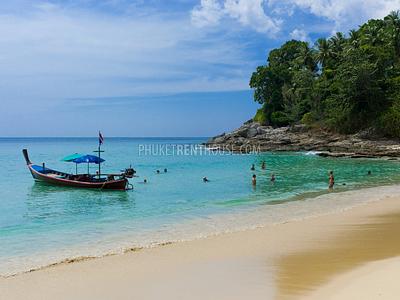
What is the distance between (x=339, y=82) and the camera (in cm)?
6612

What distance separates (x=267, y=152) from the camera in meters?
69.8

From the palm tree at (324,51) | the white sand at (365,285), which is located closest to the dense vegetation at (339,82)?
the palm tree at (324,51)

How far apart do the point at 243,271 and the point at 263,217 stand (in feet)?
28.5

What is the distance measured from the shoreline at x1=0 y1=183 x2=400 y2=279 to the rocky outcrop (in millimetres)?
30495

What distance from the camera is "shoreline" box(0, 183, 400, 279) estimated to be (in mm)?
12203

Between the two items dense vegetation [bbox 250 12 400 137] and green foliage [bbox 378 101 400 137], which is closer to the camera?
green foliage [bbox 378 101 400 137]

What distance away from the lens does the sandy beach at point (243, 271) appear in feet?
28.0

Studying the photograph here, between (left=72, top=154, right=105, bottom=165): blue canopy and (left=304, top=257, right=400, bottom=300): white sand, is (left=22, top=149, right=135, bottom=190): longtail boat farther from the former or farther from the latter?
(left=304, top=257, right=400, bottom=300): white sand

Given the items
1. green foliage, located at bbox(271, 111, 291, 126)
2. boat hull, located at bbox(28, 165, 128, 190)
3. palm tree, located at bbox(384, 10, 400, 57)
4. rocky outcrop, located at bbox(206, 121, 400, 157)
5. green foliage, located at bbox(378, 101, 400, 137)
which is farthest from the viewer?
green foliage, located at bbox(271, 111, 291, 126)

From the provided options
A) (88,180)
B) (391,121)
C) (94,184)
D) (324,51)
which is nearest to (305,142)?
(391,121)

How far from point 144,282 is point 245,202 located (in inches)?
585

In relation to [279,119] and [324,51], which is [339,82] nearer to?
[324,51]

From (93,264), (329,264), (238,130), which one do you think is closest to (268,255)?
(329,264)

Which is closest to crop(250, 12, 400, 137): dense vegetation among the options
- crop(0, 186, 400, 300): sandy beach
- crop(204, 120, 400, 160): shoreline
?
crop(204, 120, 400, 160): shoreline
